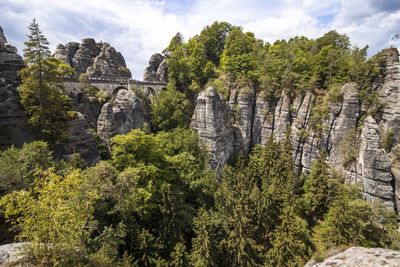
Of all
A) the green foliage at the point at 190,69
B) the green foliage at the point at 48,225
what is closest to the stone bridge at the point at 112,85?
the green foliage at the point at 190,69

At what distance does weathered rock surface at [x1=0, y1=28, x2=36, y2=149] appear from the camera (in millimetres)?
21859

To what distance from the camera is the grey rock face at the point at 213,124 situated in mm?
39156

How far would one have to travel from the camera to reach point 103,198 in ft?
59.7

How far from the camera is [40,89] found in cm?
2231

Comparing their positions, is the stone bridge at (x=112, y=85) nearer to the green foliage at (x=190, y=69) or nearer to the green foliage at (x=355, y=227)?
the green foliage at (x=190, y=69)

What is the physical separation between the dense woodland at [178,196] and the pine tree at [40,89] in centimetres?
10

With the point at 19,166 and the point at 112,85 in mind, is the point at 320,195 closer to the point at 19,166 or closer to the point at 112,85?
the point at 19,166

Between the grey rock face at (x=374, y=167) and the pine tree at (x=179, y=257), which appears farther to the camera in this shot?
the grey rock face at (x=374, y=167)

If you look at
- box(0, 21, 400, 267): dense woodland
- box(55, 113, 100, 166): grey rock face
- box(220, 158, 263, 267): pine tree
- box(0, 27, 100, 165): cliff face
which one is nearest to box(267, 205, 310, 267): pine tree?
box(0, 21, 400, 267): dense woodland

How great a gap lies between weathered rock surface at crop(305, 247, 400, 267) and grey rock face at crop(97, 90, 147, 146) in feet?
89.4

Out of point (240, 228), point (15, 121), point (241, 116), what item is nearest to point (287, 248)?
point (240, 228)

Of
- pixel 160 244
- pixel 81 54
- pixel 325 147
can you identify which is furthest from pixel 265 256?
pixel 81 54

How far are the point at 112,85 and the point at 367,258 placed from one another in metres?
37.4

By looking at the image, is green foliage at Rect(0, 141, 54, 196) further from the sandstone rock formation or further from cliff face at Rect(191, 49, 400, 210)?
the sandstone rock formation
